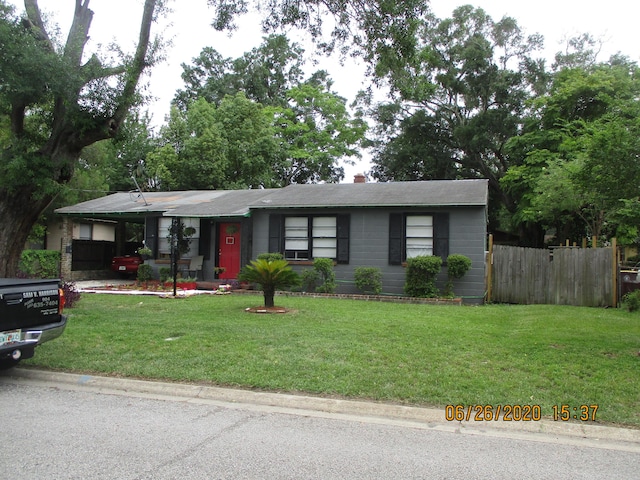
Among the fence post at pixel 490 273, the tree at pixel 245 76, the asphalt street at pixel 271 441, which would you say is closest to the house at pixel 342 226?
the fence post at pixel 490 273

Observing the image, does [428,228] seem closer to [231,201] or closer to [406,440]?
[231,201]

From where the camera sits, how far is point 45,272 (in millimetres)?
18641

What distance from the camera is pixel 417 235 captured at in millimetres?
14945

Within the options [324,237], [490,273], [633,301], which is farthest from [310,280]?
[633,301]

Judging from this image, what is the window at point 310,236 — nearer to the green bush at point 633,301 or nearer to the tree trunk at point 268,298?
the tree trunk at point 268,298

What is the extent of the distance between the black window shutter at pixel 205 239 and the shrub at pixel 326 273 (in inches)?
186

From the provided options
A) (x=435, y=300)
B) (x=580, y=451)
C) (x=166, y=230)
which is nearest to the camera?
(x=580, y=451)

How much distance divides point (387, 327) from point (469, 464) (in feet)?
16.7

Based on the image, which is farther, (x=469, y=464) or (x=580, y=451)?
(x=580, y=451)

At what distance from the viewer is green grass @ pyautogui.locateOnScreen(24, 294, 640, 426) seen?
18.3ft

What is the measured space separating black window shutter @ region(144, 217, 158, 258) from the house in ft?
0.12

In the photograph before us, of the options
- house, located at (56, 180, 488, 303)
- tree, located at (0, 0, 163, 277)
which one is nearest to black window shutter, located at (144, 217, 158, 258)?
house, located at (56, 180, 488, 303)

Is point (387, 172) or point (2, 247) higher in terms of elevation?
point (387, 172)

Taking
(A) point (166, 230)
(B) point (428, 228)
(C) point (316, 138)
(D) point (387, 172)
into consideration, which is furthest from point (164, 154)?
(B) point (428, 228)
